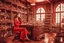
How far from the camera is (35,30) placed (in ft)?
23.4

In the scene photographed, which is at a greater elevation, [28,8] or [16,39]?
[28,8]

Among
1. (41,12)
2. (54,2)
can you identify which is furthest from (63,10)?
(41,12)

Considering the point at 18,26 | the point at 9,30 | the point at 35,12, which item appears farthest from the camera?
the point at 35,12

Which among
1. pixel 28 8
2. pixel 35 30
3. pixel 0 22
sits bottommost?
pixel 35 30

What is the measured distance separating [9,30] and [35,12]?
17.8ft

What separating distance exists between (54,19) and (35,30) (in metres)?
5.74

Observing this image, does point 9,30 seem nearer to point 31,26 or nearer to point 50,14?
point 31,26

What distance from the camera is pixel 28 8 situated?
42.3ft

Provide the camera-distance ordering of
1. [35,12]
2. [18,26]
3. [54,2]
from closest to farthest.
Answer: [18,26], [54,2], [35,12]

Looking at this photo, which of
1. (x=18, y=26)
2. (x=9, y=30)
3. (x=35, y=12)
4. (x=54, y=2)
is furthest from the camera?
(x=35, y=12)

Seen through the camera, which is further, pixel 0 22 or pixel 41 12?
pixel 41 12

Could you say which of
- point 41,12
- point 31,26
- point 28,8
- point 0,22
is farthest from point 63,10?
point 0,22

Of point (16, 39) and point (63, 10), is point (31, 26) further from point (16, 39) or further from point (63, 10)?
point (63, 10)

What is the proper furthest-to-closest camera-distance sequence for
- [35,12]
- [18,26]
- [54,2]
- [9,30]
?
[35,12]
[54,2]
[9,30]
[18,26]
